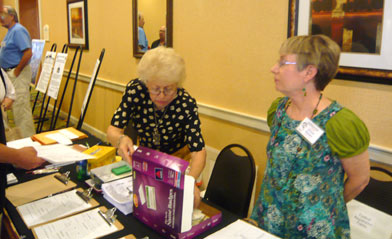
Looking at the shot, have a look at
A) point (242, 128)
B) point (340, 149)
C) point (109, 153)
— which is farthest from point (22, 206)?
point (242, 128)

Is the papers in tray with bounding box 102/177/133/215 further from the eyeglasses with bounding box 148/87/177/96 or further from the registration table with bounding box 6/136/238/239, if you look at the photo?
the eyeglasses with bounding box 148/87/177/96

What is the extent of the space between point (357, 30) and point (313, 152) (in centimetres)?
82

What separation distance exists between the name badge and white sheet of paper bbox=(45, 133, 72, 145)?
159cm

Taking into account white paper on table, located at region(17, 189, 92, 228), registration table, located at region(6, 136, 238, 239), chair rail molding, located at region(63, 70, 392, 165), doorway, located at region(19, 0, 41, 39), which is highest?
doorway, located at region(19, 0, 41, 39)

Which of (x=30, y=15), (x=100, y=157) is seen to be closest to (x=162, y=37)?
(x=100, y=157)

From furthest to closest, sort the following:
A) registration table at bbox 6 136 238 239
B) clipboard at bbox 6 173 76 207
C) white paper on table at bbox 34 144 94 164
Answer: clipboard at bbox 6 173 76 207, white paper on table at bbox 34 144 94 164, registration table at bbox 6 136 238 239

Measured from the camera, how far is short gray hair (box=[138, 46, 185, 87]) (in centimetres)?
165

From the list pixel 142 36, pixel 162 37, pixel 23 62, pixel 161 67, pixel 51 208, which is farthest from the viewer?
pixel 23 62

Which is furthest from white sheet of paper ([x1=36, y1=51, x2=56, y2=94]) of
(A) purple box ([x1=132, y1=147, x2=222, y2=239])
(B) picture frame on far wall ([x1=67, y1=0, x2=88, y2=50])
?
(A) purple box ([x1=132, y1=147, x2=222, y2=239])

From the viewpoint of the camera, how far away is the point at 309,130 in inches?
52.4

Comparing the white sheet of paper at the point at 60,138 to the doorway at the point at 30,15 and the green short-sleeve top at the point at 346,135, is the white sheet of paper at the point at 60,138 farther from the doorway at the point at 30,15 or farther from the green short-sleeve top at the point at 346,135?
the doorway at the point at 30,15

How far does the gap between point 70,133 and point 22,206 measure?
42.1 inches

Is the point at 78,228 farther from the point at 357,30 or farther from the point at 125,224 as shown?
the point at 357,30

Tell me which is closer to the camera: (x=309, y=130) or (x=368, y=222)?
(x=309, y=130)
